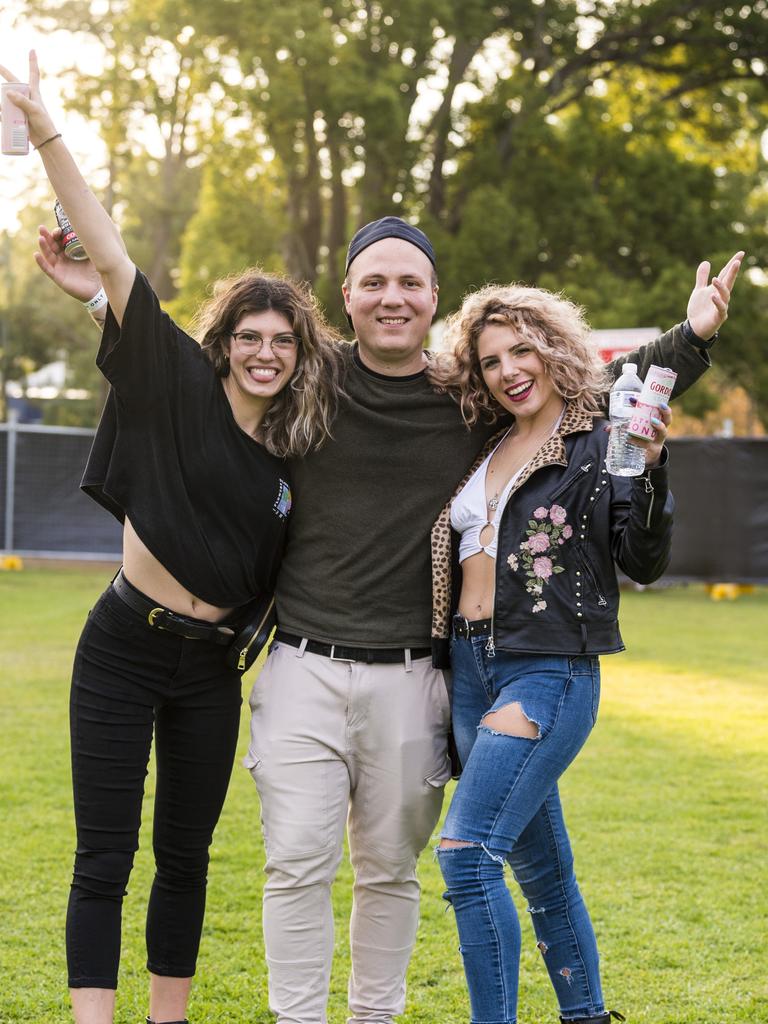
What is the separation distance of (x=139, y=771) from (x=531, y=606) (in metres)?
1.19

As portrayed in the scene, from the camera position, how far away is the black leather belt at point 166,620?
3465mm

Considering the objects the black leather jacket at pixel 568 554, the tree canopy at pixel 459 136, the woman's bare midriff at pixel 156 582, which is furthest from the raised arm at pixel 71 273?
the tree canopy at pixel 459 136

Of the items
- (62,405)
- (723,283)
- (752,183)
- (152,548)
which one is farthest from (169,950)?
(752,183)

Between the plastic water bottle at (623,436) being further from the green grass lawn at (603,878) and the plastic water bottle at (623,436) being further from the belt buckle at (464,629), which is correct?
the green grass lawn at (603,878)

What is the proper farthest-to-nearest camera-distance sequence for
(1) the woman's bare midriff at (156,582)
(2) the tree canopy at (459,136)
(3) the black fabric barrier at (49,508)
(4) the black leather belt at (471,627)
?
(2) the tree canopy at (459,136) → (3) the black fabric barrier at (49,508) → (1) the woman's bare midriff at (156,582) → (4) the black leather belt at (471,627)

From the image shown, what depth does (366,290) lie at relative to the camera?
369 cm

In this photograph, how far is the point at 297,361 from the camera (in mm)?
3664

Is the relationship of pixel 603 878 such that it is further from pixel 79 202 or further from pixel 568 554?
pixel 79 202

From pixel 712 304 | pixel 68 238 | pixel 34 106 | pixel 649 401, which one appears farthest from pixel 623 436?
pixel 34 106

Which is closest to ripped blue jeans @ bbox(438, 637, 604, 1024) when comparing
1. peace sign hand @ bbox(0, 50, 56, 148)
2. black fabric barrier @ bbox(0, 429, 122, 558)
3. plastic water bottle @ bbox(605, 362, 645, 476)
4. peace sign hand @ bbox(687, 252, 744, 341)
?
plastic water bottle @ bbox(605, 362, 645, 476)

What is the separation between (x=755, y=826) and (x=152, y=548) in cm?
387

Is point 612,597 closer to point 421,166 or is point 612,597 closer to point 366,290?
point 366,290

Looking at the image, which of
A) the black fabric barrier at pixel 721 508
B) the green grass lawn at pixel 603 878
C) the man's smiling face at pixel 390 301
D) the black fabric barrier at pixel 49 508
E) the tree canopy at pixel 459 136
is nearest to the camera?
the man's smiling face at pixel 390 301

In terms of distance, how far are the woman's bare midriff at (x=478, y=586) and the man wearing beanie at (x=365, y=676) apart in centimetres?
13
